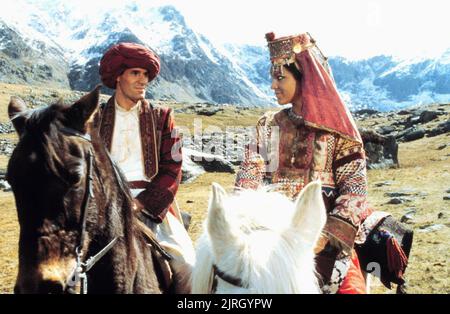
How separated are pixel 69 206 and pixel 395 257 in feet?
10.8

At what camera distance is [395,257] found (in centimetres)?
459

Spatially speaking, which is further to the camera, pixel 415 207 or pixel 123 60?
pixel 415 207

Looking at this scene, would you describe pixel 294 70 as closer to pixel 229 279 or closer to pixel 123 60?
pixel 123 60

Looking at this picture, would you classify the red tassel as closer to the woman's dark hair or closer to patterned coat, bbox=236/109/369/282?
patterned coat, bbox=236/109/369/282

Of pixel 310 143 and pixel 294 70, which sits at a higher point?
pixel 294 70

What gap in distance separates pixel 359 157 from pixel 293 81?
94 cm

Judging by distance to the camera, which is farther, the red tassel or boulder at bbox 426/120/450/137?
boulder at bbox 426/120/450/137

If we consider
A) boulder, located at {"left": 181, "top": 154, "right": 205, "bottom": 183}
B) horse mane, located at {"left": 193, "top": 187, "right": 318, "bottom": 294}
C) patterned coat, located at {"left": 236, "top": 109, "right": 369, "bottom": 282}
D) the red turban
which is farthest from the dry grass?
horse mane, located at {"left": 193, "top": 187, "right": 318, "bottom": 294}

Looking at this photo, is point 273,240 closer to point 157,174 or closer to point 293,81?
point 293,81

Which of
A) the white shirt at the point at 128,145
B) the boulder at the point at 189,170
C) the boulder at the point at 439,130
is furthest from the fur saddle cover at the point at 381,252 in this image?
the boulder at the point at 439,130

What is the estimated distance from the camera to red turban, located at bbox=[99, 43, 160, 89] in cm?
480

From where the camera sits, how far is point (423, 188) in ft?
59.9

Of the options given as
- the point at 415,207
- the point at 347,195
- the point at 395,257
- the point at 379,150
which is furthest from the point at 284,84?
the point at 379,150

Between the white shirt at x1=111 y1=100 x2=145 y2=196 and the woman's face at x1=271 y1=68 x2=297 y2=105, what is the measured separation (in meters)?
1.62
